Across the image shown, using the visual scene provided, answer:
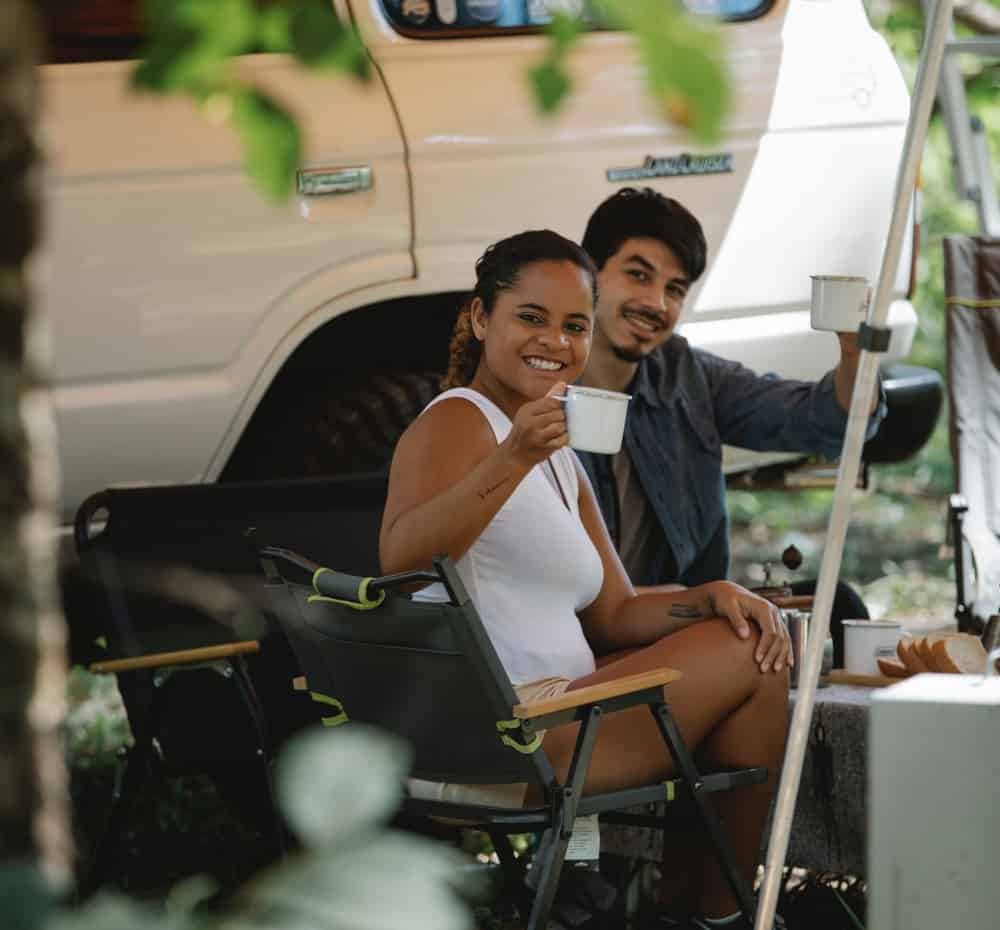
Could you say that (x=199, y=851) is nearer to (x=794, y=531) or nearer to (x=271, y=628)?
(x=271, y=628)

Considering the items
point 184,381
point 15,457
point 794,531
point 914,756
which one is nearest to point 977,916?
point 914,756

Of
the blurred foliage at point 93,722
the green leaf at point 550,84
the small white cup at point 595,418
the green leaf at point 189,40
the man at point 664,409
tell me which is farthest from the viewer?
the blurred foliage at point 93,722

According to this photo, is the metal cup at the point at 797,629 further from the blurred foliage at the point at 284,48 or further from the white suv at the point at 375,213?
the blurred foliage at the point at 284,48

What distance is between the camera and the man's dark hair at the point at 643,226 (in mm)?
4098

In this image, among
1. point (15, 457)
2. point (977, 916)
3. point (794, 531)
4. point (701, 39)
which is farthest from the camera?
point (794, 531)

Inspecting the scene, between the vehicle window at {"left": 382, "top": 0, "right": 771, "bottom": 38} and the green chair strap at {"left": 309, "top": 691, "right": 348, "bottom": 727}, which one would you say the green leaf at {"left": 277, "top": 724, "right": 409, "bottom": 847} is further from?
the vehicle window at {"left": 382, "top": 0, "right": 771, "bottom": 38}

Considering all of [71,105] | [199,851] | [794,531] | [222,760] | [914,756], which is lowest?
[794,531]

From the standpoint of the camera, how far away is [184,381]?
13.9 ft

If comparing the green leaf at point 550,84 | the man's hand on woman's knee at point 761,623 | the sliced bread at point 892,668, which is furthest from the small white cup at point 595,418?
the green leaf at point 550,84

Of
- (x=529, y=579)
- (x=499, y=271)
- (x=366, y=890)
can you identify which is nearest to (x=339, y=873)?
(x=366, y=890)

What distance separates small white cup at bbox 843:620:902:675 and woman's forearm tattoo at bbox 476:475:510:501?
35.4 inches

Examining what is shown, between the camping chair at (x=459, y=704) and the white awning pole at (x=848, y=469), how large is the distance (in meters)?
0.43

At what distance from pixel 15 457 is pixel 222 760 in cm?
270

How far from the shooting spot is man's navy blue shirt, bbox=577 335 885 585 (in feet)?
13.5
